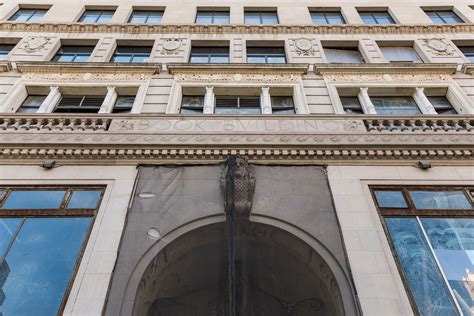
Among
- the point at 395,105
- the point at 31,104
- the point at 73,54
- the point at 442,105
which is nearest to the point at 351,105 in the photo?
the point at 395,105

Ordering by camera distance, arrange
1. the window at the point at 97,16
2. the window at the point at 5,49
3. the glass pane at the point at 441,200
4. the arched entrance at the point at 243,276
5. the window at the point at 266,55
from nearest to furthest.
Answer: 1. the arched entrance at the point at 243,276
2. the glass pane at the point at 441,200
3. the window at the point at 266,55
4. the window at the point at 5,49
5. the window at the point at 97,16

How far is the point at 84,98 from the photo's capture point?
14.3 m

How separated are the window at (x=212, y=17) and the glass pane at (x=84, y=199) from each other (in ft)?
42.0

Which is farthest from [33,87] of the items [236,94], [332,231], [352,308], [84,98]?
[352,308]

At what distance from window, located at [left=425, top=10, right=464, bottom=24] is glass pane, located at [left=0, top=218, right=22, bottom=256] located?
22.3m

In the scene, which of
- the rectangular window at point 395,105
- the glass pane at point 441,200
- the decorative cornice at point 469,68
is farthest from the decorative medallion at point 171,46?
the decorative cornice at point 469,68

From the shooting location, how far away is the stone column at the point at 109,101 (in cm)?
1317

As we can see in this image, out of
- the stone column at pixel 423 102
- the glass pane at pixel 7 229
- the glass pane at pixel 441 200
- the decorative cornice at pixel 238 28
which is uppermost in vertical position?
the decorative cornice at pixel 238 28

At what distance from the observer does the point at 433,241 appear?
359 inches

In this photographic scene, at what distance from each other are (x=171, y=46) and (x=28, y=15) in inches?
384

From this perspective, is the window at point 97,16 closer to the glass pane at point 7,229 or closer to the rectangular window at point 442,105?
the glass pane at point 7,229

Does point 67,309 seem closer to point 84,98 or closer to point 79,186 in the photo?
point 79,186

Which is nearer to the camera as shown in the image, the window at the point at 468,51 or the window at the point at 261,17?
the window at the point at 468,51

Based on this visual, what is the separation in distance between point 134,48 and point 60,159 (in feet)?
28.4
